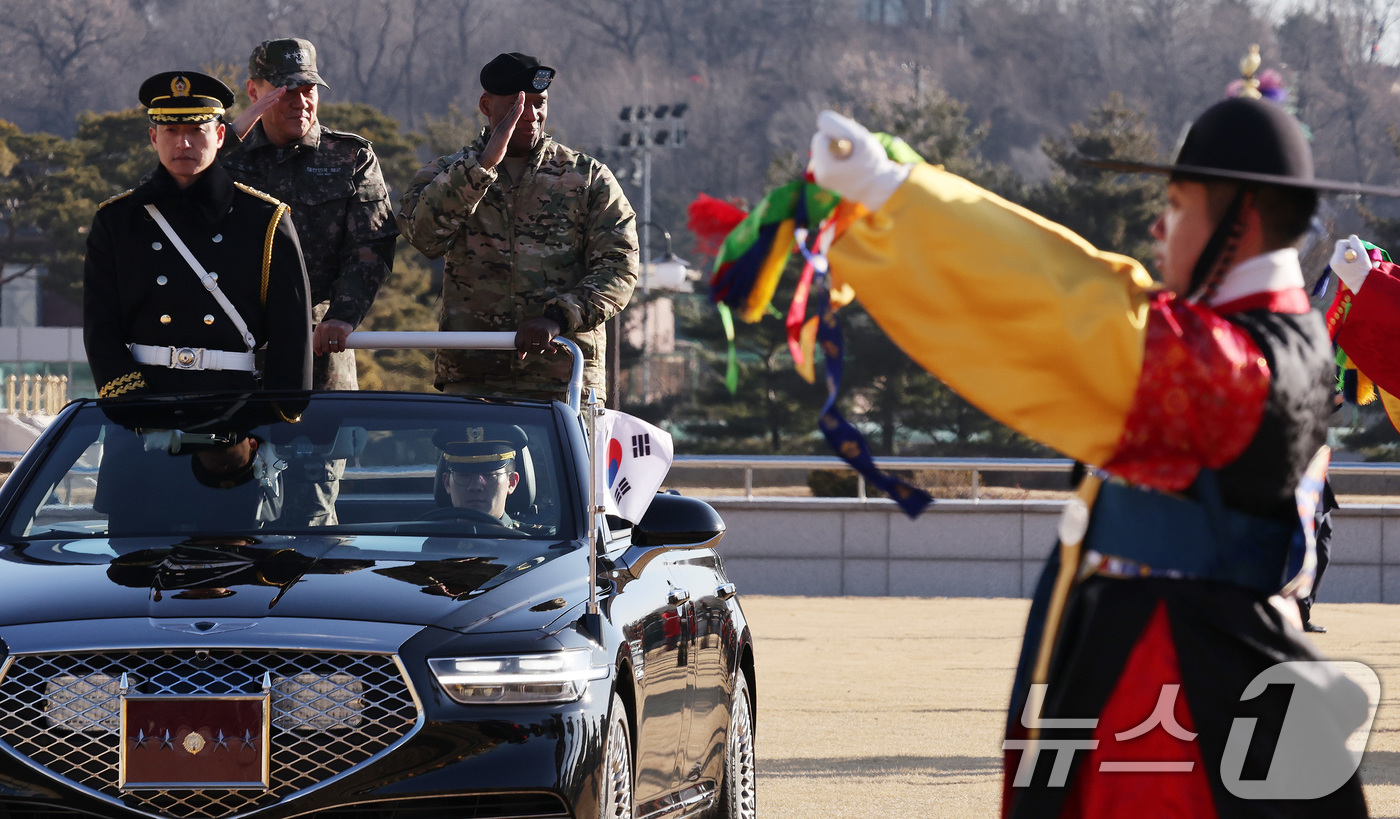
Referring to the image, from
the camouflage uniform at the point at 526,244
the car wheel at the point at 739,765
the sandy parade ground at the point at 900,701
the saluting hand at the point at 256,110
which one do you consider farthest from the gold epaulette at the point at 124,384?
the sandy parade ground at the point at 900,701

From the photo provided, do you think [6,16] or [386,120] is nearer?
[386,120]

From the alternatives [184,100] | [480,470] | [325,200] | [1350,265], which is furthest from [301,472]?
[1350,265]

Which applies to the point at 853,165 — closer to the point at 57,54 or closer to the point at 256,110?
the point at 256,110

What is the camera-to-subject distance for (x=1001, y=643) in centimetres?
1498

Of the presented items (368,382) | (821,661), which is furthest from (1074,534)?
(368,382)

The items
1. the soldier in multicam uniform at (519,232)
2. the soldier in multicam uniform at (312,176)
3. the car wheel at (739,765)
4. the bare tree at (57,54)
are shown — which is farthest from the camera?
the bare tree at (57,54)

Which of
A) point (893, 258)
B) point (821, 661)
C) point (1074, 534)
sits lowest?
point (821, 661)

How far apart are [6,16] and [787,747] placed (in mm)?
104398

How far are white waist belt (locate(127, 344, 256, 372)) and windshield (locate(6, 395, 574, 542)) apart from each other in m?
0.72

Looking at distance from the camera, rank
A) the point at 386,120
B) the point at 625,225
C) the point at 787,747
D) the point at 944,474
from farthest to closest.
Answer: the point at 386,120, the point at 944,474, the point at 787,747, the point at 625,225

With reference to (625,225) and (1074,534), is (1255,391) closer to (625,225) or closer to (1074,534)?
(1074,534)

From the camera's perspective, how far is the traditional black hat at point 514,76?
7070 mm

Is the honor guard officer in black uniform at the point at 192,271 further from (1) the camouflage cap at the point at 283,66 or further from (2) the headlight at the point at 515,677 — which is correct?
(2) the headlight at the point at 515,677

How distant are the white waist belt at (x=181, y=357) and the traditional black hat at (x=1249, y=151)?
13.3 feet
